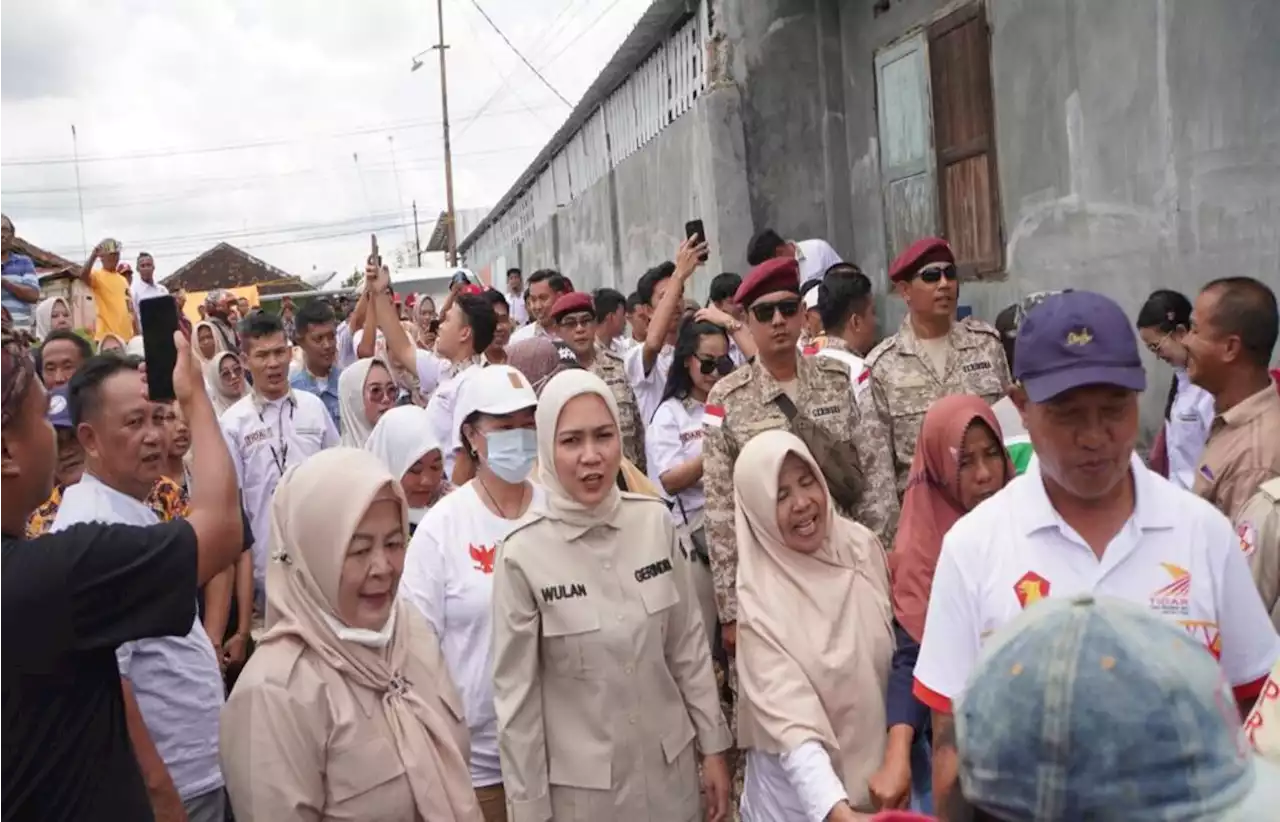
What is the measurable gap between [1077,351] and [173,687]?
2.48m

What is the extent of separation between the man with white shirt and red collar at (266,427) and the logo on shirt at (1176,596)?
13.4ft

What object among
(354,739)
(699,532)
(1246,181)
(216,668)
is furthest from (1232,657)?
(1246,181)

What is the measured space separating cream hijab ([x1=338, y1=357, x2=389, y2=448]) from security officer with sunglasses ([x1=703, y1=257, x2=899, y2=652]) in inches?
89.4

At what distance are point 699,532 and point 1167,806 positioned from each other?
13.1ft

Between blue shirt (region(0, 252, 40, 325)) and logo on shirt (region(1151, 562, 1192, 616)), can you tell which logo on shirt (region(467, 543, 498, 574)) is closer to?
logo on shirt (region(1151, 562, 1192, 616))

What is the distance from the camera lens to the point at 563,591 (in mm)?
3035

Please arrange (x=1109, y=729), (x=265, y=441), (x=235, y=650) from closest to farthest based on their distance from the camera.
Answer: (x=1109, y=729), (x=235, y=650), (x=265, y=441)

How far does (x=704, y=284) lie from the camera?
11.1m

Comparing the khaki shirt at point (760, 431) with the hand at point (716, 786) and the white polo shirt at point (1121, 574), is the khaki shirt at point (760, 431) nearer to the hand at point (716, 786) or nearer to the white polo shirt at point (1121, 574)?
the hand at point (716, 786)

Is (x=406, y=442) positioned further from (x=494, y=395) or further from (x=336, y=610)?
(x=336, y=610)

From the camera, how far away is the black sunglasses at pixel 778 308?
4301mm

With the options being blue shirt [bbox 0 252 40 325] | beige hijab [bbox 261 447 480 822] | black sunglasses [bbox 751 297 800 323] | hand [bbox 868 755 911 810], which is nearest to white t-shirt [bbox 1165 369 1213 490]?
black sunglasses [bbox 751 297 800 323]

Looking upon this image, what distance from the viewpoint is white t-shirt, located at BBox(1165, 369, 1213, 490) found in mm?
4586

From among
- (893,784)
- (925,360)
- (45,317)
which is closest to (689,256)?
(925,360)
